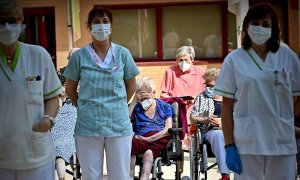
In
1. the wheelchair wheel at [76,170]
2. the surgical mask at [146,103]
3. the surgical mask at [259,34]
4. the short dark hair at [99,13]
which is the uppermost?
the short dark hair at [99,13]

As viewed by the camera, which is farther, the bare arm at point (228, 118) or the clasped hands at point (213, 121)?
the clasped hands at point (213, 121)

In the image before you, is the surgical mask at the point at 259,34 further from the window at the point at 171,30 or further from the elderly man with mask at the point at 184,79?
the window at the point at 171,30

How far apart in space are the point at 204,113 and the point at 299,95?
3001 millimetres

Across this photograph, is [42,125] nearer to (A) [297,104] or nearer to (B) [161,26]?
(A) [297,104]

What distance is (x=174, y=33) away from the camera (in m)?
12.1

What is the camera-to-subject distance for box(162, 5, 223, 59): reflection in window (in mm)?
12055

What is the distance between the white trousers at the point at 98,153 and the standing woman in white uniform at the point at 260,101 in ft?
4.23

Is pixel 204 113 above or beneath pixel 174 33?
beneath

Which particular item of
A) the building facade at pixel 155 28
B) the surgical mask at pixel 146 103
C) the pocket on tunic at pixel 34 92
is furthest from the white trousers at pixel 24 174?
the building facade at pixel 155 28

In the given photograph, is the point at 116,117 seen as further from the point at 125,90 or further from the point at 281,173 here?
the point at 281,173

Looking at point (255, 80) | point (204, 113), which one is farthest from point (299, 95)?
point (204, 113)

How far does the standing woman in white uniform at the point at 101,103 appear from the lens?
5.14 m

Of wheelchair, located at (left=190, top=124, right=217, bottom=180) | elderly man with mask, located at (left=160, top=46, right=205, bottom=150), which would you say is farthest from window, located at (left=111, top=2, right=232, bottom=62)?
wheelchair, located at (left=190, top=124, right=217, bottom=180)

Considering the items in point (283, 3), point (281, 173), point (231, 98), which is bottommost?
point (281, 173)
